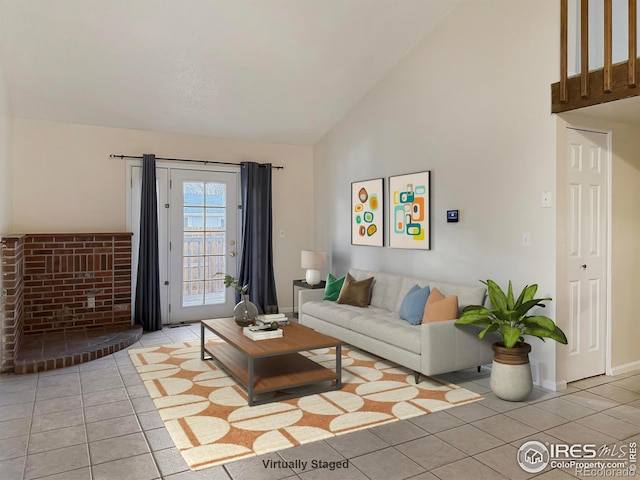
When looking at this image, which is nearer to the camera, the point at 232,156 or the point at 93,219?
the point at 93,219


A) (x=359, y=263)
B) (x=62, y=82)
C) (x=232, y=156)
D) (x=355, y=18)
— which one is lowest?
(x=359, y=263)

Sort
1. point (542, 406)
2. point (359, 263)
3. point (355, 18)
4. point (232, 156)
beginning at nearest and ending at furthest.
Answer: point (542, 406) → point (355, 18) → point (359, 263) → point (232, 156)

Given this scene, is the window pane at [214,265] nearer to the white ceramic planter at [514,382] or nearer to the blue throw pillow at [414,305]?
the blue throw pillow at [414,305]

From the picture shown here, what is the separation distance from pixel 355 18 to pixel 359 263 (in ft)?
9.77

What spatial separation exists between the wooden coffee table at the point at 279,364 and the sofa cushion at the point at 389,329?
58 cm

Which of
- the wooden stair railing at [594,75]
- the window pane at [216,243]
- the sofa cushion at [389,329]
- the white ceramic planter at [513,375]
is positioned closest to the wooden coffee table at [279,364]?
the sofa cushion at [389,329]

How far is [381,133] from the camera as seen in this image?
5809 millimetres

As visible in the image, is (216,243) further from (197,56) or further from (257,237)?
(197,56)

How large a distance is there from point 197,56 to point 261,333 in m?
3.02

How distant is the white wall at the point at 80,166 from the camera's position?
18.3ft

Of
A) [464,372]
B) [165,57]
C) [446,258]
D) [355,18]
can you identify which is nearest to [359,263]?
[446,258]

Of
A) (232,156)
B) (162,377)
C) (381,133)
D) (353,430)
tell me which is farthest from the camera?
(232,156)

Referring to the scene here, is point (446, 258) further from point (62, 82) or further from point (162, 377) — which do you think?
point (62, 82)

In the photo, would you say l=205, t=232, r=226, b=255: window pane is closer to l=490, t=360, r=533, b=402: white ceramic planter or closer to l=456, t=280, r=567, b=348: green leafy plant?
l=456, t=280, r=567, b=348: green leafy plant
